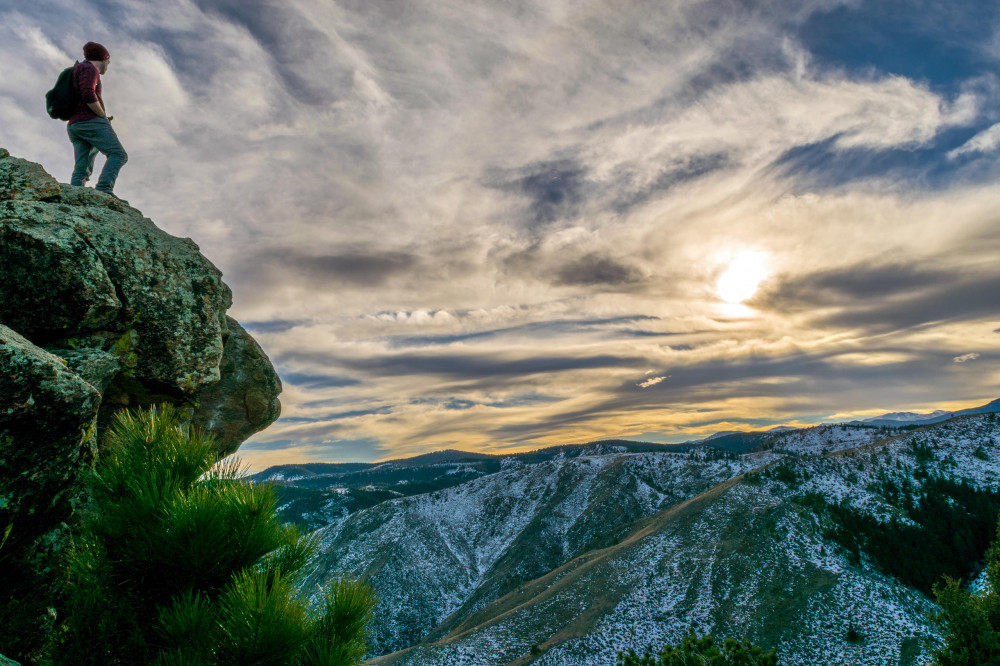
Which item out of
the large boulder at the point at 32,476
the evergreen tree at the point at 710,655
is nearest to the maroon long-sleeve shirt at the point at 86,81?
the large boulder at the point at 32,476

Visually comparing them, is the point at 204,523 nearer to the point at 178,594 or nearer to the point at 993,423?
the point at 178,594

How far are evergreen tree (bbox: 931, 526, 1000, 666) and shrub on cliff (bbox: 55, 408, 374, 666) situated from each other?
32.8 metres

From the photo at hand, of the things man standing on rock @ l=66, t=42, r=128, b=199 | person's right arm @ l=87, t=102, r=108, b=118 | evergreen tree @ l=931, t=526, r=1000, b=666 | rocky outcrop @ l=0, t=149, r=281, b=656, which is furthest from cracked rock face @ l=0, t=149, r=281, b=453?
evergreen tree @ l=931, t=526, r=1000, b=666

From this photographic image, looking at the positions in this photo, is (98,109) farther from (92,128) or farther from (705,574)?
(705,574)

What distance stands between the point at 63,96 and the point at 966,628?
1780 inches

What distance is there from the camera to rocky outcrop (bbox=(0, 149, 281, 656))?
5578 millimetres

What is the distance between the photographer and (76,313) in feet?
28.0

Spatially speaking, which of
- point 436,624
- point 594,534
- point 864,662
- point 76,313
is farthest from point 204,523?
point 594,534

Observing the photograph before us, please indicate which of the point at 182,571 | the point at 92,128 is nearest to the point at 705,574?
the point at 182,571

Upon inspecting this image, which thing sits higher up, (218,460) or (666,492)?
(218,460)

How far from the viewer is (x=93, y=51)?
13.4 meters

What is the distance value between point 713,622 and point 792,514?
1075 inches

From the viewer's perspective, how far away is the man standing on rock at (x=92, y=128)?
13.1 meters

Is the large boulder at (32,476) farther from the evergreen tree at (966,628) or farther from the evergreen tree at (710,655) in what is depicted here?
the evergreen tree at (966,628)
